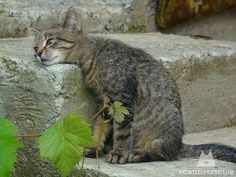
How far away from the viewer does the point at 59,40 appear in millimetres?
4609

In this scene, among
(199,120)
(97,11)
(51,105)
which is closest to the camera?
(51,105)

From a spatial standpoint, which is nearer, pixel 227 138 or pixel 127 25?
pixel 227 138

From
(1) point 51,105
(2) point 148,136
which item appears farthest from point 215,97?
(1) point 51,105

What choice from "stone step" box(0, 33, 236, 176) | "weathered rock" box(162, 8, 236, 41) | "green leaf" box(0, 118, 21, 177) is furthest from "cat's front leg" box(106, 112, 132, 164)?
"weathered rock" box(162, 8, 236, 41)

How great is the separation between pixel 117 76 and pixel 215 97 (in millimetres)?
1244

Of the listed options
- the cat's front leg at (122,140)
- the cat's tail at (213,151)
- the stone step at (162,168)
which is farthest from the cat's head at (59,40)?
the cat's tail at (213,151)

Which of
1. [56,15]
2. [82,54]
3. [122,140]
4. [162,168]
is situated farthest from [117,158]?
[56,15]

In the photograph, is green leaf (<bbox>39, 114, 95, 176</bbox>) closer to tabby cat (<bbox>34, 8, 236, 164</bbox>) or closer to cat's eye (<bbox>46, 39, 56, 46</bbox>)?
tabby cat (<bbox>34, 8, 236, 164</bbox>)

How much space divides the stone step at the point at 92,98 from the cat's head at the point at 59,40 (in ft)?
0.26

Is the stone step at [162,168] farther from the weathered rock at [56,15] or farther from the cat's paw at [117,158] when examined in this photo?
the weathered rock at [56,15]

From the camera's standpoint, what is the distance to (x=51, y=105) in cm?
444

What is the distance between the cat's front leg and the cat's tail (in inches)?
14.1

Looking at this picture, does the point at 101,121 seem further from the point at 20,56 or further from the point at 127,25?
the point at 127,25

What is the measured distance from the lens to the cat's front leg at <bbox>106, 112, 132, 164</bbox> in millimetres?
4398
